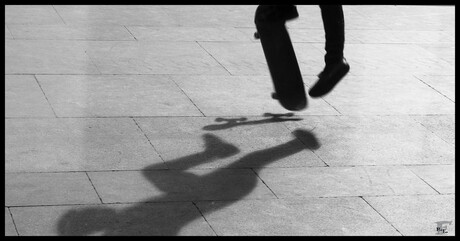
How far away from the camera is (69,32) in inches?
353

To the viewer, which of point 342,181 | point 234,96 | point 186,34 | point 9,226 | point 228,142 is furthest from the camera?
point 186,34

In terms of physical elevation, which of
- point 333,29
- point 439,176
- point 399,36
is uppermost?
point 333,29

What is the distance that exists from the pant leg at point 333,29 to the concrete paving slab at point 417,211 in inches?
45.6

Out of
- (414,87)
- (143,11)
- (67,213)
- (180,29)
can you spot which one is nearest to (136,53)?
(180,29)

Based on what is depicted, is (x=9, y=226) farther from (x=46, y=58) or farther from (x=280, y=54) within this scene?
(x=46, y=58)

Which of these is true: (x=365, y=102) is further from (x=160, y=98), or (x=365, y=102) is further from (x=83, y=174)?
(x=83, y=174)

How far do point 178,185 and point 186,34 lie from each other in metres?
3.74

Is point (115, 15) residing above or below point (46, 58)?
below

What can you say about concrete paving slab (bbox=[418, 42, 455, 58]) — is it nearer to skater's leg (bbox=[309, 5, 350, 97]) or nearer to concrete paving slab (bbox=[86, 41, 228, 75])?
concrete paving slab (bbox=[86, 41, 228, 75])

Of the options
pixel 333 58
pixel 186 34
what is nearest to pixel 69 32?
pixel 186 34

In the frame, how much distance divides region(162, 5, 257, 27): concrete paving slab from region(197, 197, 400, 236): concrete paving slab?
14.6 feet

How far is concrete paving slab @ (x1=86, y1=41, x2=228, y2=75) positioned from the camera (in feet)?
26.0

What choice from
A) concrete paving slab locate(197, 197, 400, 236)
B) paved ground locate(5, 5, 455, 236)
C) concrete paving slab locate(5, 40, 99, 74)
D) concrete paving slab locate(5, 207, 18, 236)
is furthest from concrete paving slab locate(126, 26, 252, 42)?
concrete paving slab locate(5, 207, 18, 236)

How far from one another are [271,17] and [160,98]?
1.48 metres
